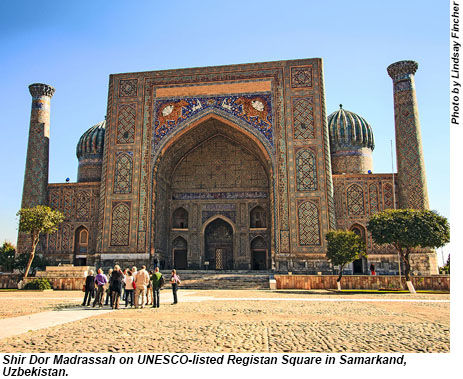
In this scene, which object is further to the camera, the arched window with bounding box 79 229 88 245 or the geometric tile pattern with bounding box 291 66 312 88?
the arched window with bounding box 79 229 88 245

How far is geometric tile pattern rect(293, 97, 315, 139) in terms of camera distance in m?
16.2

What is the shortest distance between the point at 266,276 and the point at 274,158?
14.8 feet

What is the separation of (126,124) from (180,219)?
15.3 ft

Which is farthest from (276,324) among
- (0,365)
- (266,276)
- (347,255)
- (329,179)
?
(329,179)

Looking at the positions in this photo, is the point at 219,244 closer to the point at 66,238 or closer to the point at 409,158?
the point at 66,238

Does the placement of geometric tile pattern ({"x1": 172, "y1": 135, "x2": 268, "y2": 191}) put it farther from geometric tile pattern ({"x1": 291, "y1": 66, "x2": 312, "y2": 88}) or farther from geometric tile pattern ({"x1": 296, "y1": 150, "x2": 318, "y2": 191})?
geometric tile pattern ({"x1": 291, "y1": 66, "x2": 312, "y2": 88})

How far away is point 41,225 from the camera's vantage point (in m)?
14.2

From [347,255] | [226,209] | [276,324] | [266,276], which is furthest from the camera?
[226,209]

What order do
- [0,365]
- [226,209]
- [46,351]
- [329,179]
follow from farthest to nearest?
[226,209], [329,179], [46,351], [0,365]

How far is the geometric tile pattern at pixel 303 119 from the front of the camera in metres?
16.2

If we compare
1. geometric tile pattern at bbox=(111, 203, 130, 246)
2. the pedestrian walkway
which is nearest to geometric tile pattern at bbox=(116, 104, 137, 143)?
geometric tile pattern at bbox=(111, 203, 130, 246)

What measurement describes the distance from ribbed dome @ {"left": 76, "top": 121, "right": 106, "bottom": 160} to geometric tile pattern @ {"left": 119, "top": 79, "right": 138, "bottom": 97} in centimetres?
439

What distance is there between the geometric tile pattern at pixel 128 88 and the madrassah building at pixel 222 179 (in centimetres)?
5

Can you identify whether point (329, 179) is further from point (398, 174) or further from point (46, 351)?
point (46, 351)
